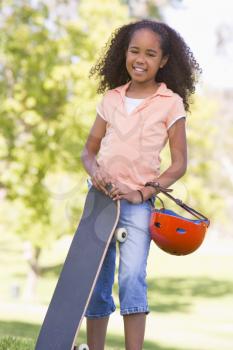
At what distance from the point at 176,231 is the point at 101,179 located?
428 millimetres

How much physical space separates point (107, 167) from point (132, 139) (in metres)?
0.18

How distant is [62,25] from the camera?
1659 centimetres

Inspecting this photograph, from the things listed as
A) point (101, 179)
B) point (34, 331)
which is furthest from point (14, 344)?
point (34, 331)

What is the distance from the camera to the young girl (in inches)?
142

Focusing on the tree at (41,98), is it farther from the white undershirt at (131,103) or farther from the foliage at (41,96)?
the white undershirt at (131,103)

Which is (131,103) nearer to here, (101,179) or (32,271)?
(101,179)

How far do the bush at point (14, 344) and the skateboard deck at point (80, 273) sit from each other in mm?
979

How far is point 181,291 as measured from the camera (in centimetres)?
2359

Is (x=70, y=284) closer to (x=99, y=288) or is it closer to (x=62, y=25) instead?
(x=99, y=288)

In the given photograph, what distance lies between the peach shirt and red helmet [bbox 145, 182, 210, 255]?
23 cm

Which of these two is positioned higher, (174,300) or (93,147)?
(174,300)

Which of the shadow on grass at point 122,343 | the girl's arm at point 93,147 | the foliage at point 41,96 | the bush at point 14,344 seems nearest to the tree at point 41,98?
the foliage at point 41,96

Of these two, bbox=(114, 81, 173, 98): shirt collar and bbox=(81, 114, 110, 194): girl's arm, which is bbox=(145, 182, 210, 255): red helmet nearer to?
bbox=(81, 114, 110, 194): girl's arm

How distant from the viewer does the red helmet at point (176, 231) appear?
3469mm
